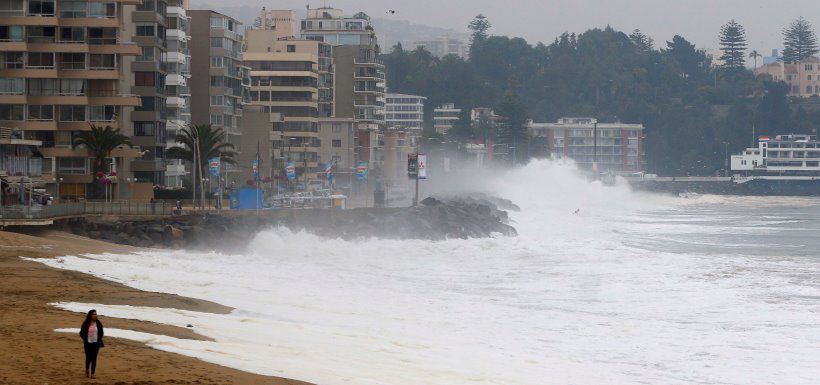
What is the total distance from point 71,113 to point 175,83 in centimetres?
1884

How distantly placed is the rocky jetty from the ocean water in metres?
1.44

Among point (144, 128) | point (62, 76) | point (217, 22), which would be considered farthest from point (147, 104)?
point (217, 22)

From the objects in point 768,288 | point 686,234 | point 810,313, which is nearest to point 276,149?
point 686,234

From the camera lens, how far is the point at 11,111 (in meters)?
68.4

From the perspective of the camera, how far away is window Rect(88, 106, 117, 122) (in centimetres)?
7125

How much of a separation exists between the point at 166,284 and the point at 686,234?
64705 mm

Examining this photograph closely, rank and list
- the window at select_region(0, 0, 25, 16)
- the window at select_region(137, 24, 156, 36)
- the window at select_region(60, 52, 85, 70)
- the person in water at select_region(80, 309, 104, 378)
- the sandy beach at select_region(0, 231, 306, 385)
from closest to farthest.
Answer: the person in water at select_region(80, 309, 104, 378)
the sandy beach at select_region(0, 231, 306, 385)
the window at select_region(0, 0, 25, 16)
the window at select_region(60, 52, 85, 70)
the window at select_region(137, 24, 156, 36)

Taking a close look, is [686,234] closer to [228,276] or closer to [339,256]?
[339,256]

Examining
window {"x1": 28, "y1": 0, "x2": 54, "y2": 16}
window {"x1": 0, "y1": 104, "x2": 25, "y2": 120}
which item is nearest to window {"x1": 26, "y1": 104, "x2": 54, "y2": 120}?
window {"x1": 0, "y1": 104, "x2": 25, "y2": 120}

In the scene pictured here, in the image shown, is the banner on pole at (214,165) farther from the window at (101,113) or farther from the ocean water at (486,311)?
the ocean water at (486,311)

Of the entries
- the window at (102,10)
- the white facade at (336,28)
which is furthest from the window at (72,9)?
the white facade at (336,28)

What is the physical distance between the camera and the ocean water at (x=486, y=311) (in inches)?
1218

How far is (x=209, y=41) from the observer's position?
338 feet

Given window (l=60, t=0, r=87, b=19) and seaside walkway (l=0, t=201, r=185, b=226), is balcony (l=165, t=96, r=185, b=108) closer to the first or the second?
window (l=60, t=0, r=87, b=19)
